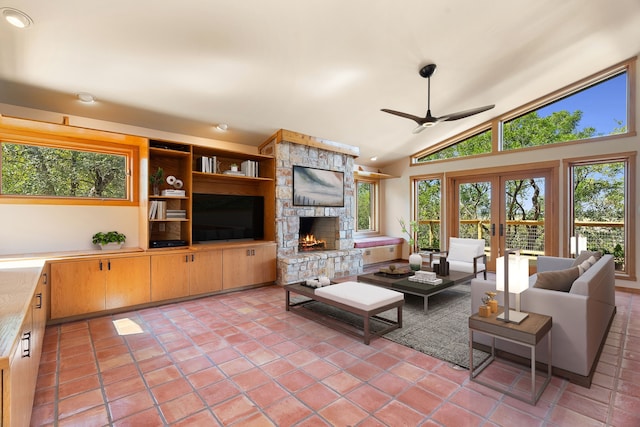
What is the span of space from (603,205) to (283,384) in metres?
6.06

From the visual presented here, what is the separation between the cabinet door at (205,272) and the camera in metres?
4.28

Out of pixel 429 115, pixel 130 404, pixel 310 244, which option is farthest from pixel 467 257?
pixel 130 404

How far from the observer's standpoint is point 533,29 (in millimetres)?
3740

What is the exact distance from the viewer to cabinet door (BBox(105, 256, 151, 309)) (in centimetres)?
364

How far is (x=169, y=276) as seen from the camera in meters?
4.07

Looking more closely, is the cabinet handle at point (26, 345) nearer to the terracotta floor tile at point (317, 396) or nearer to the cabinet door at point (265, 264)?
the terracotta floor tile at point (317, 396)

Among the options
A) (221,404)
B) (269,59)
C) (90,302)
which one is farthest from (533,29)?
(90,302)

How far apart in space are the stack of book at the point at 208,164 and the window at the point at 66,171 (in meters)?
1.00

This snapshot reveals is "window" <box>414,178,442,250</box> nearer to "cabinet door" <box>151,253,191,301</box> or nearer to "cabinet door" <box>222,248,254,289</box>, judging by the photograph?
"cabinet door" <box>222,248,254,289</box>

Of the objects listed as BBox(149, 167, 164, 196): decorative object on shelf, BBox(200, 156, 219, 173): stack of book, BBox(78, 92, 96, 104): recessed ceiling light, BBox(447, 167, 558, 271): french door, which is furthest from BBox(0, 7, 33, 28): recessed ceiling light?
BBox(447, 167, 558, 271): french door

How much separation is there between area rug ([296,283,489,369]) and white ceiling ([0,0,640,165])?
308 cm

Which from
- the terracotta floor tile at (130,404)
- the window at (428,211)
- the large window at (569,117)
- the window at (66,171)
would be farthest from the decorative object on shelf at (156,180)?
the large window at (569,117)

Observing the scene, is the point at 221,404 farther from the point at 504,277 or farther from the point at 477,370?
the point at 504,277

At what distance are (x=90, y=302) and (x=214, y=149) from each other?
2562mm
